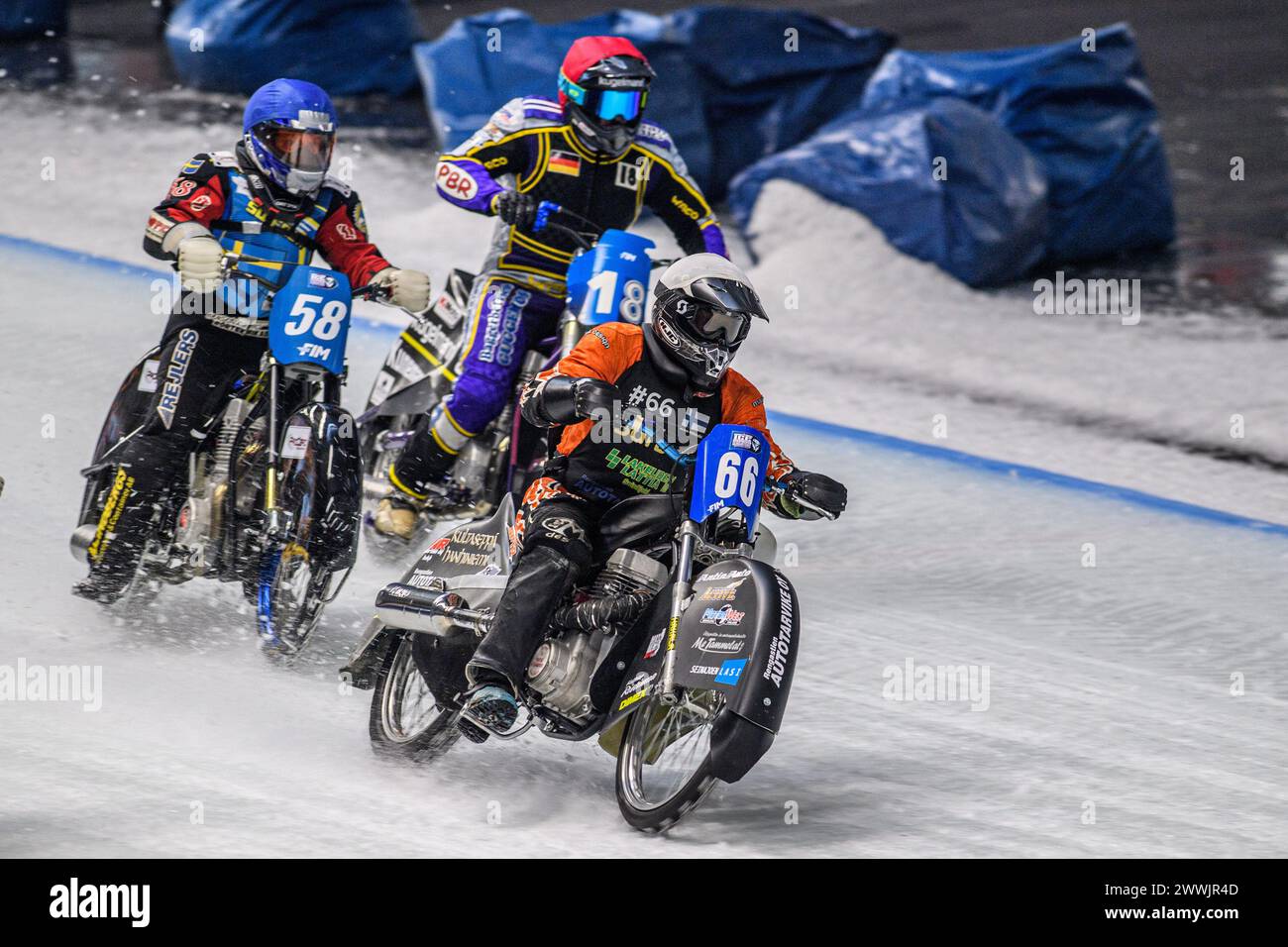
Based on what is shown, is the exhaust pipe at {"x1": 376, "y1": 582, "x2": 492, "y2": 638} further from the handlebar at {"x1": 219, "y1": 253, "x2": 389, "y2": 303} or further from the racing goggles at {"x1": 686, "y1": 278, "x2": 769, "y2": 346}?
the handlebar at {"x1": 219, "y1": 253, "x2": 389, "y2": 303}

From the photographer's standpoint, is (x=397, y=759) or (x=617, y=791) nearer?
(x=617, y=791)

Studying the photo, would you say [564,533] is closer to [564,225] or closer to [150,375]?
[150,375]

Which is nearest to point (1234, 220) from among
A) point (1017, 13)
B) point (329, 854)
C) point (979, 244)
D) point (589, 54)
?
point (979, 244)

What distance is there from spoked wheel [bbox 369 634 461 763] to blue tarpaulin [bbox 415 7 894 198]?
26.0 ft

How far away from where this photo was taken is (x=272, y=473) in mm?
6133

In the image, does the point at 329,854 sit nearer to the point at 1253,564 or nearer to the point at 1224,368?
the point at 1253,564

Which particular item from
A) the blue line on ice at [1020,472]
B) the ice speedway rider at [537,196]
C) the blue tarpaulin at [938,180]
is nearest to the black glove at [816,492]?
the ice speedway rider at [537,196]

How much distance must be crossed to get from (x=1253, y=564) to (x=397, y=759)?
417 centimetres

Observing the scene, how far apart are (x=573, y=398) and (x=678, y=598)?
59 centimetres

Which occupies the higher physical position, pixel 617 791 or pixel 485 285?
pixel 485 285

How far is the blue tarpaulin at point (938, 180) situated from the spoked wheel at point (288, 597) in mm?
6786

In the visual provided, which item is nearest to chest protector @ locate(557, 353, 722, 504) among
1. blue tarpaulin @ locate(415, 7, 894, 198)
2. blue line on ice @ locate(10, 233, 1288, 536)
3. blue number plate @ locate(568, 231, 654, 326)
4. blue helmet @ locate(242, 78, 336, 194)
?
blue number plate @ locate(568, 231, 654, 326)

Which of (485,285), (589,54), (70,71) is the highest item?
(589,54)

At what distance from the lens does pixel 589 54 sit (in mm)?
7211
